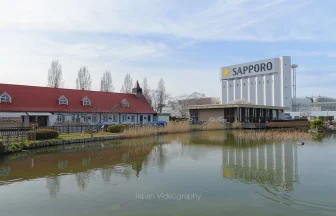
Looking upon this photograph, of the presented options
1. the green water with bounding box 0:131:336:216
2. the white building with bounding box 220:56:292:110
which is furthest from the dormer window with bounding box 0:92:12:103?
the white building with bounding box 220:56:292:110

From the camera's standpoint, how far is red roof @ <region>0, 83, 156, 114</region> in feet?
83.5

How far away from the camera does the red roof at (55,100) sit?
25438 mm

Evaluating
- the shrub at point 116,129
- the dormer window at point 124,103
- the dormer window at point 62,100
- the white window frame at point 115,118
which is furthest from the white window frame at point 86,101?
the shrub at point 116,129

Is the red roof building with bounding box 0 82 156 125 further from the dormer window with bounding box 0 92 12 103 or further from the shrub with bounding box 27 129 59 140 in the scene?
the shrub with bounding box 27 129 59 140

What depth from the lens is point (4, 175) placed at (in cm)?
971

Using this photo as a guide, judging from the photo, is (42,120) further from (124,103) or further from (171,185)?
(171,185)

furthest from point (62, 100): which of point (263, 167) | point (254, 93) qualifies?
→ point (254, 93)

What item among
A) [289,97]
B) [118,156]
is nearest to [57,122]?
[118,156]

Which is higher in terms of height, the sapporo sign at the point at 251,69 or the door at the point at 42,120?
the sapporo sign at the point at 251,69

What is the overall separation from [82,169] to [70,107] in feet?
61.8

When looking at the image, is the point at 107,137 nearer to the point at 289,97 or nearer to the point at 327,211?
the point at 327,211

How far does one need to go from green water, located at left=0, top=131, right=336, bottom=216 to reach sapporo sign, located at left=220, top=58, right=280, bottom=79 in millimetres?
44817

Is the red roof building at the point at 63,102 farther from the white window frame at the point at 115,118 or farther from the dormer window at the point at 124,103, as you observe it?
the white window frame at the point at 115,118

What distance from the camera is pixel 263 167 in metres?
10.2
